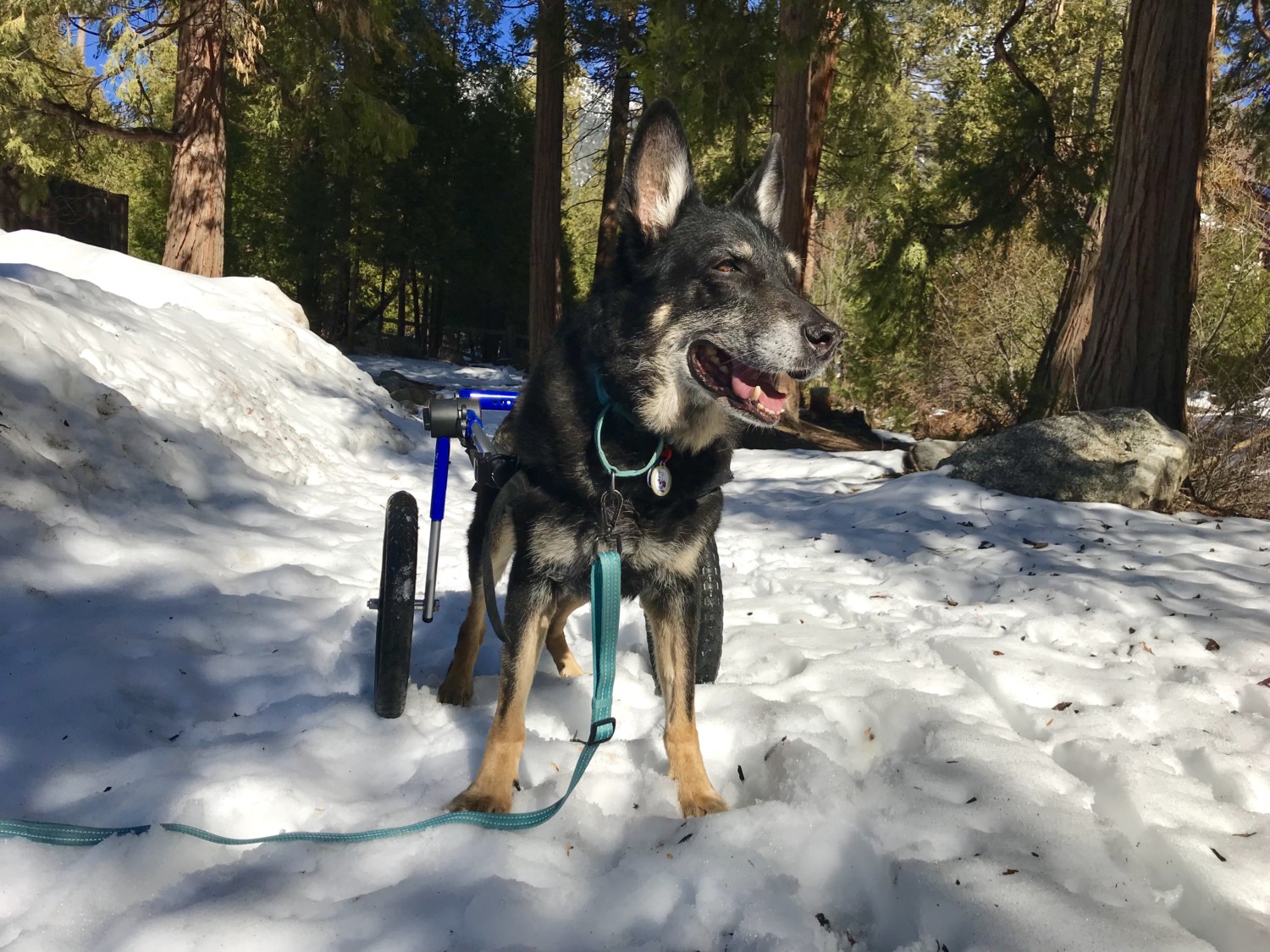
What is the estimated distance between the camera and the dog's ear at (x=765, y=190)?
121 inches

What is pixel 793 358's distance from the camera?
103 inches

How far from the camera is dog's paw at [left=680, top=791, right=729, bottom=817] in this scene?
2.42m

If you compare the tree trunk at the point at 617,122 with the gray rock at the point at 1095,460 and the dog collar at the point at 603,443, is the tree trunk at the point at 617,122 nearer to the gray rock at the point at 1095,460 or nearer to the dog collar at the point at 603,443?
the gray rock at the point at 1095,460

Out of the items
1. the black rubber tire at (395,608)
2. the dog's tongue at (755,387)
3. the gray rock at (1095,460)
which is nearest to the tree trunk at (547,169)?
the gray rock at (1095,460)

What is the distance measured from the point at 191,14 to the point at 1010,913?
13365mm

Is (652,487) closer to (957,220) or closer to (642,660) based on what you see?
(642,660)

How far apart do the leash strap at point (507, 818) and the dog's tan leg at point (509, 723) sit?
0.19 metres

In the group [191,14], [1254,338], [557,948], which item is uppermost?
[191,14]

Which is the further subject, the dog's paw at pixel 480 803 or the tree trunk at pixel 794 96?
the tree trunk at pixel 794 96

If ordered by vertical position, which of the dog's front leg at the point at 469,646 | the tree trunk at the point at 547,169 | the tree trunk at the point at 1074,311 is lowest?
the dog's front leg at the point at 469,646

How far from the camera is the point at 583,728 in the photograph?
3061mm

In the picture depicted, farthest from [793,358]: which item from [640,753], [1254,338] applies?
[1254,338]

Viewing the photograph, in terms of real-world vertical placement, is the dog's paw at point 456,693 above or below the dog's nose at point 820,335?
below

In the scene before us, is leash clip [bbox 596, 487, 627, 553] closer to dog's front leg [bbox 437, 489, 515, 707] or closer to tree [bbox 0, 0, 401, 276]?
dog's front leg [bbox 437, 489, 515, 707]
